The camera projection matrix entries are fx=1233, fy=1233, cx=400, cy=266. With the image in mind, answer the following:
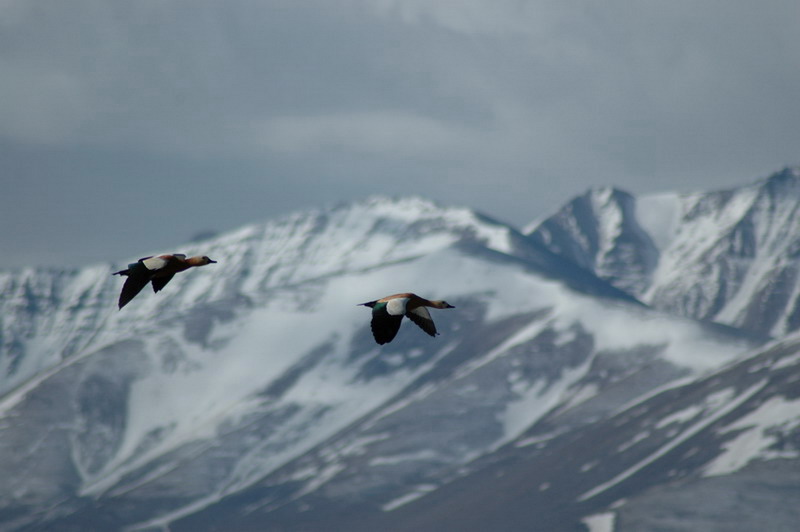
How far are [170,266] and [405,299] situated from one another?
228 inches

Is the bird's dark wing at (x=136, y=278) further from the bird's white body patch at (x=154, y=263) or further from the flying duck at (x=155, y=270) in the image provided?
the bird's white body patch at (x=154, y=263)

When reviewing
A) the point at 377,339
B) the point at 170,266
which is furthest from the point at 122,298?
the point at 377,339

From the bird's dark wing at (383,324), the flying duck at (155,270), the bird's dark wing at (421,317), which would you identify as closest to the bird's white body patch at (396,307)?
the bird's dark wing at (383,324)

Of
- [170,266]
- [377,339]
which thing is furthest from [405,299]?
[170,266]

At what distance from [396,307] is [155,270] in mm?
6009

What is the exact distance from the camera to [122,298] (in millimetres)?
29141

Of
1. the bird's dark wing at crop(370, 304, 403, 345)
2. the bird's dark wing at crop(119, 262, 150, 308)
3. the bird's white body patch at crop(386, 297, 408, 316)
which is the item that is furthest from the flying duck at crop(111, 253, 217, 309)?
the bird's white body patch at crop(386, 297, 408, 316)

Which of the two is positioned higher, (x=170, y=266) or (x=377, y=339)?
(x=170, y=266)

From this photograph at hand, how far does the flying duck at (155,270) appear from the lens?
29.9m

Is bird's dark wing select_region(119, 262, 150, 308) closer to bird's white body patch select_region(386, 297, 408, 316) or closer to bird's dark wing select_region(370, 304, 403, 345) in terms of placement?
bird's dark wing select_region(370, 304, 403, 345)

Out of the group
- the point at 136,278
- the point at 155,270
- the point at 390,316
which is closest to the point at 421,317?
the point at 390,316

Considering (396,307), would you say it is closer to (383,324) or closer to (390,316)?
(390,316)

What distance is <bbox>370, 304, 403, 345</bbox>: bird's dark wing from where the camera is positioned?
Result: 94.3 ft

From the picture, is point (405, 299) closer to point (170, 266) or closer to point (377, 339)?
point (377, 339)
